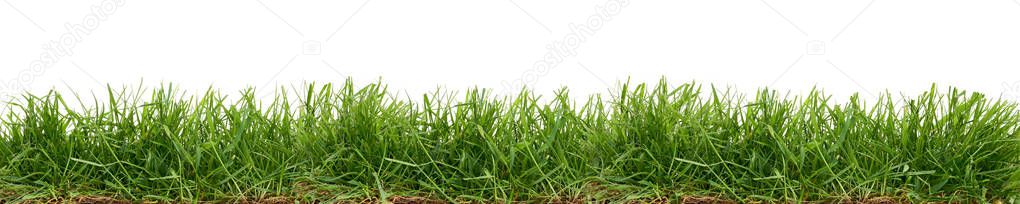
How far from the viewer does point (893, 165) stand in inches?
138

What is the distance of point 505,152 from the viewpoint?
349 centimetres

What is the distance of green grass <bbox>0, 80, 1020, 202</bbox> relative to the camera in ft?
11.3

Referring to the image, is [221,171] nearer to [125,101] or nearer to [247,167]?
[247,167]

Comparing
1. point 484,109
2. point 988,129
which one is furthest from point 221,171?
point 988,129

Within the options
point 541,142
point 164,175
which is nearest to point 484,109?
point 541,142

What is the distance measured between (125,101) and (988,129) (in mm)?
2966

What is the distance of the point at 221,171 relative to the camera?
3.46 m

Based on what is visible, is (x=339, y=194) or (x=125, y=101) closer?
(x=339, y=194)

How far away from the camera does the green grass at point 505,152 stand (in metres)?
3.44

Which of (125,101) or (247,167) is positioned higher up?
(125,101)

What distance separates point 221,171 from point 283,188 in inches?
8.3

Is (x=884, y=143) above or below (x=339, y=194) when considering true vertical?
above

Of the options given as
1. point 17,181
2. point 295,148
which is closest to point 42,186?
point 17,181

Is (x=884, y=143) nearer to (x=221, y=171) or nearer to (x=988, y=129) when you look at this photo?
(x=988, y=129)
